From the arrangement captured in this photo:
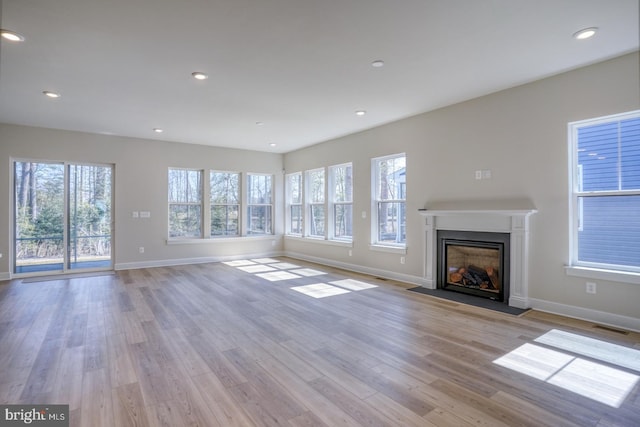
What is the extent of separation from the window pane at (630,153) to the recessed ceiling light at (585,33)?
1107 mm

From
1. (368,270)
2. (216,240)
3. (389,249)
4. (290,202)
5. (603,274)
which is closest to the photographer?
(603,274)

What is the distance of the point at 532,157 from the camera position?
3.91 m

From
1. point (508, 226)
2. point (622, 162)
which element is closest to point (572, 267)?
point (508, 226)

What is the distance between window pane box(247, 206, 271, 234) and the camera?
8.30 metres

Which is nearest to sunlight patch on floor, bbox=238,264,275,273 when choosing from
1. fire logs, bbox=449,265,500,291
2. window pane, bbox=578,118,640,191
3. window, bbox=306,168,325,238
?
window, bbox=306,168,325,238

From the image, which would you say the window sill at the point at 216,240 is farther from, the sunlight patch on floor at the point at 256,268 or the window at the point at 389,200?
the window at the point at 389,200

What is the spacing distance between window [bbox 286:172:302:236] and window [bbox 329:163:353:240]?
1327 millimetres

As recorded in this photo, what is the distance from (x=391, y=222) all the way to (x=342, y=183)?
1569 millimetres

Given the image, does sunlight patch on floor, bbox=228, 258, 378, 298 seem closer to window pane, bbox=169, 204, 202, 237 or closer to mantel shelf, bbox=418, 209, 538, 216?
window pane, bbox=169, 204, 202, 237

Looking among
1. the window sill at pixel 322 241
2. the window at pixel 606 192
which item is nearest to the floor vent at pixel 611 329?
the window at pixel 606 192

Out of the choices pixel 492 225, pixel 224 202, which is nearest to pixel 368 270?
pixel 492 225

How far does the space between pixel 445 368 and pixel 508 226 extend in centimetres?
235

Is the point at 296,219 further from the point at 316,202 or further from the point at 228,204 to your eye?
the point at 228,204

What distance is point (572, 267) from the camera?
3.61m
